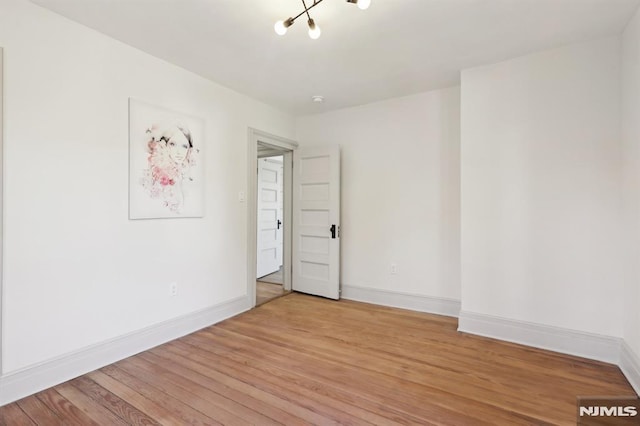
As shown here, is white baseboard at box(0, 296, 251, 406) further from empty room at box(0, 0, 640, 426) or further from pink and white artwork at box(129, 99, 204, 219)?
pink and white artwork at box(129, 99, 204, 219)

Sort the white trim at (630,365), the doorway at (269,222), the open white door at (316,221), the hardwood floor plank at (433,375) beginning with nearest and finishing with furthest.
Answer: the hardwood floor plank at (433,375) → the white trim at (630,365) → the open white door at (316,221) → the doorway at (269,222)

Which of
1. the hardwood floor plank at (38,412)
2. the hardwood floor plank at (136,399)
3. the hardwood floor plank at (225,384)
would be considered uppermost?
the hardwood floor plank at (225,384)

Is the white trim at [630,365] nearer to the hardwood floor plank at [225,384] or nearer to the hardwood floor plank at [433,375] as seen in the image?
the hardwood floor plank at [433,375]

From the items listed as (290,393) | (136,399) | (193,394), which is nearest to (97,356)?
(136,399)

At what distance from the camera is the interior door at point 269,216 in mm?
5423

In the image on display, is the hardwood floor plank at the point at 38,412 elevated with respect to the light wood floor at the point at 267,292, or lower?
lower

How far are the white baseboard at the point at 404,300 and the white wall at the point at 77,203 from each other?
193 centimetres

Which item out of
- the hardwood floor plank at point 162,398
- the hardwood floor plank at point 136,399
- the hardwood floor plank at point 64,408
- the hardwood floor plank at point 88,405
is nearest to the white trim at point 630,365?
the hardwood floor plank at point 162,398

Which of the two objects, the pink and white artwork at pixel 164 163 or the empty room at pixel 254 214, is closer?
the empty room at pixel 254 214

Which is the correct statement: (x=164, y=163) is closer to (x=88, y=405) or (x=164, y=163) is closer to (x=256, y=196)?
(x=256, y=196)

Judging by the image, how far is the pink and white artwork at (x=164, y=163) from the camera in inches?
103

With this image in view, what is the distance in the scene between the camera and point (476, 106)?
2994 mm

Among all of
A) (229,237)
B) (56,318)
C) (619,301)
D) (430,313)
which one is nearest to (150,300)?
(56,318)

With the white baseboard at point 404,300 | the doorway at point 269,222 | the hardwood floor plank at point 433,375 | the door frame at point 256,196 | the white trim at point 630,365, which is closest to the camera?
the hardwood floor plank at point 433,375
